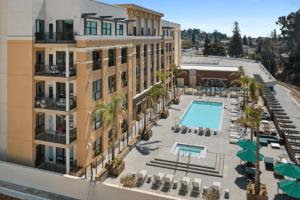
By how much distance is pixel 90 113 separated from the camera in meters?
27.7

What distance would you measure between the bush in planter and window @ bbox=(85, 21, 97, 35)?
13142mm

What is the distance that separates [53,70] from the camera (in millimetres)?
27500

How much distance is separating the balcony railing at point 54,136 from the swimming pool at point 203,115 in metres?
19.5

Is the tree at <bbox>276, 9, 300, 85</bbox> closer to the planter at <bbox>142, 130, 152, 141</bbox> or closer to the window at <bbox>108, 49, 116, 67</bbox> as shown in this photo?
the planter at <bbox>142, 130, 152, 141</bbox>

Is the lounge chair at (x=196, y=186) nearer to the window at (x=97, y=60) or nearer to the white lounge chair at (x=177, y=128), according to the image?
the window at (x=97, y=60)

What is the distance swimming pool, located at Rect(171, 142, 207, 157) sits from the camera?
31839 millimetres

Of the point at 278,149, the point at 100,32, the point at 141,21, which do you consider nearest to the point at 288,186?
the point at 278,149

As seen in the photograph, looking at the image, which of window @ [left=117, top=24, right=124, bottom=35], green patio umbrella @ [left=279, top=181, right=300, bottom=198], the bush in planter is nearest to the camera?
green patio umbrella @ [left=279, top=181, right=300, bottom=198]

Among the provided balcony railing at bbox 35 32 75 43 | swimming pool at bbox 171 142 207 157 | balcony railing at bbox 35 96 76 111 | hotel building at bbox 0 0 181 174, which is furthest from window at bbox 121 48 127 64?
swimming pool at bbox 171 142 207 157

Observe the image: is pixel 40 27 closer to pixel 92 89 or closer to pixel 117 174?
pixel 92 89

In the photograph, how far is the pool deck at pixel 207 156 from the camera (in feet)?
82.6

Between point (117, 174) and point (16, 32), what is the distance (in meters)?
14.9

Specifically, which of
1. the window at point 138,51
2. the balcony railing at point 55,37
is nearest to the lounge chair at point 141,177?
the balcony railing at point 55,37

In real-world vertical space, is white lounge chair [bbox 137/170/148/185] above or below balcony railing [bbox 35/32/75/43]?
below
